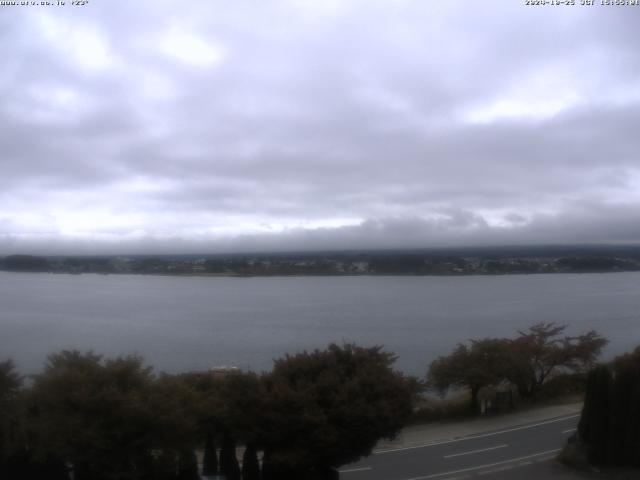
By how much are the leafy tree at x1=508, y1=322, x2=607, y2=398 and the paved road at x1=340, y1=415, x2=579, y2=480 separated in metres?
7.44

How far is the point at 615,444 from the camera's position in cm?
1587

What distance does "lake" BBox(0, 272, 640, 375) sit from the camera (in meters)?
43.9

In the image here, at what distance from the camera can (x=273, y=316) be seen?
63781mm

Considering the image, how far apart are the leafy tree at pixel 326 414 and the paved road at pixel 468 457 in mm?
2299

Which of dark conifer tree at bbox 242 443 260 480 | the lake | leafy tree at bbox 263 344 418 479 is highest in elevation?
leafy tree at bbox 263 344 418 479

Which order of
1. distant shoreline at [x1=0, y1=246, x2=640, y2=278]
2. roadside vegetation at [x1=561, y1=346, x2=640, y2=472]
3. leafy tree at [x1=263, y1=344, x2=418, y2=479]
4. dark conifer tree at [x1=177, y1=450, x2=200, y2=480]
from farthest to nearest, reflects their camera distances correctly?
distant shoreline at [x1=0, y1=246, x2=640, y2=278], roadside vegetation at [x1=561, y1=346, x2=640, y2=472], leafy tree at [x1=263, y1=344, x2=418, y2=479], dark conifer tree at [x1=177, y1=450, x2=200, y2=480]

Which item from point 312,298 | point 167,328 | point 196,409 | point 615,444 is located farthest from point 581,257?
point 196,409

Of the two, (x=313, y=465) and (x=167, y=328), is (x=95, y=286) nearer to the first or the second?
(x=167, y=328)

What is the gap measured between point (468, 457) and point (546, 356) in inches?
590

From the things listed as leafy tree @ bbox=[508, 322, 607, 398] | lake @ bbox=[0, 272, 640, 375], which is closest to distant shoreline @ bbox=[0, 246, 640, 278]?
lake @ bbox=[0, 272, 640, 375]

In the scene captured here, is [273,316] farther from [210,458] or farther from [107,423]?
[107,423]

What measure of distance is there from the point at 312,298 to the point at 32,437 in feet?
234

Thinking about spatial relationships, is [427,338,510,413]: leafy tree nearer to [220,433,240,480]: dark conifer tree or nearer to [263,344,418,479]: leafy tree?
[263,344,418,479]: leafy tree

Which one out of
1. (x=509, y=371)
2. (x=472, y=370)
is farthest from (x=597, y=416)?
(x=509, y=371)
